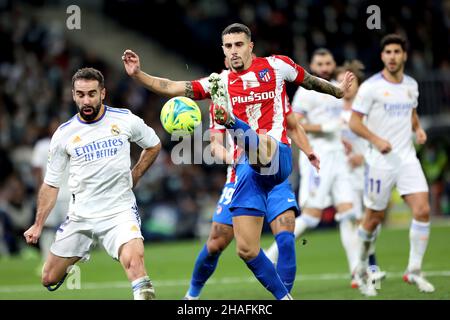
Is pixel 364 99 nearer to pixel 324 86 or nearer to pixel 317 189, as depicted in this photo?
pixel 317 189

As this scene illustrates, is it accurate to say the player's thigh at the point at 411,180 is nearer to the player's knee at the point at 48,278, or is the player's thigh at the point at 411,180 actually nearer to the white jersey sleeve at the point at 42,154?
the player's knee at the point at 48,278

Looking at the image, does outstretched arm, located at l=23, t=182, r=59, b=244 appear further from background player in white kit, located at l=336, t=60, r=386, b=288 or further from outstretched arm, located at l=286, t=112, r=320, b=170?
background player in white kit, located at l=336, t=60, r=386, b=288

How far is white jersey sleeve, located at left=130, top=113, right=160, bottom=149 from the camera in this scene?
29.4 ft

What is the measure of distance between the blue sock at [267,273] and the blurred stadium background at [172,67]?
7910 mm

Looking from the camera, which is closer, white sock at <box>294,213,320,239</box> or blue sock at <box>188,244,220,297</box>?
blue sock at <box>188,244,220,297</box>

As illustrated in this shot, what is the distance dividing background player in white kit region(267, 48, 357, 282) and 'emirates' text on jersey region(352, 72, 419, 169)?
1.22 meters

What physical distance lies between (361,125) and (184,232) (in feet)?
36.2

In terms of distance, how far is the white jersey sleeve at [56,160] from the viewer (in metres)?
8.82

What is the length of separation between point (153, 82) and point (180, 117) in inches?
16.7

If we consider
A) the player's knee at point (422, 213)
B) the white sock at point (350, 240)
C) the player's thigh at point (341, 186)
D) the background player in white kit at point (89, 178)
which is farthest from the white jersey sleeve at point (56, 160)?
the player's thigh at point (341, 186)

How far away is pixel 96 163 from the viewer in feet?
28.8

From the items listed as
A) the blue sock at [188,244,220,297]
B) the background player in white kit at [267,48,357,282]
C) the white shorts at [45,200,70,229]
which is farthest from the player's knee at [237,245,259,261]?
the white shorts at [45,200,70,229]

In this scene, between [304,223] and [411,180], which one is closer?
[411,180]

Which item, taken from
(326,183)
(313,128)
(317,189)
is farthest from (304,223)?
→ (313,128)
